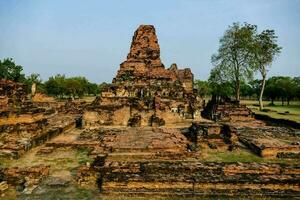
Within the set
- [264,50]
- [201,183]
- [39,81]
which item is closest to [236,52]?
[264,50]

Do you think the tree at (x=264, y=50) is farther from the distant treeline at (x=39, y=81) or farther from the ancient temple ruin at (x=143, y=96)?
the distant treeline at (x=39, y=81)

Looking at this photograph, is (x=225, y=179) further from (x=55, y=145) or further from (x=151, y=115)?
(x=151, y=115)

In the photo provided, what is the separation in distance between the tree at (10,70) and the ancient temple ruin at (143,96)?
99.6 ft

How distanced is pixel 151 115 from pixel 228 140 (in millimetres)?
6975

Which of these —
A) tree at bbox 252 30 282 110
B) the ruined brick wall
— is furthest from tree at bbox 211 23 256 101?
the ruined brick wall

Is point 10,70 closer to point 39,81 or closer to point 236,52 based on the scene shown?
point 39,81

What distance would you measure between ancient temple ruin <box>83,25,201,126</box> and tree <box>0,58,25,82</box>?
30363mm

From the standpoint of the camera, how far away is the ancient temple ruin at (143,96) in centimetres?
1825

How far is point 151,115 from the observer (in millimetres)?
18797

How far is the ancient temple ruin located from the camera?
59.9 feet

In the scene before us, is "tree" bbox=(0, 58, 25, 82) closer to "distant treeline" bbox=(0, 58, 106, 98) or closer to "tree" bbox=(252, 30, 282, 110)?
"distant treeline" bbox=(0, 58, 106, 98)

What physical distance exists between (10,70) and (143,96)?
3485cm

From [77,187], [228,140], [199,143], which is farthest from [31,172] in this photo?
[228,140]

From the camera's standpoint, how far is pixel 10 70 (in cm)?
4784
